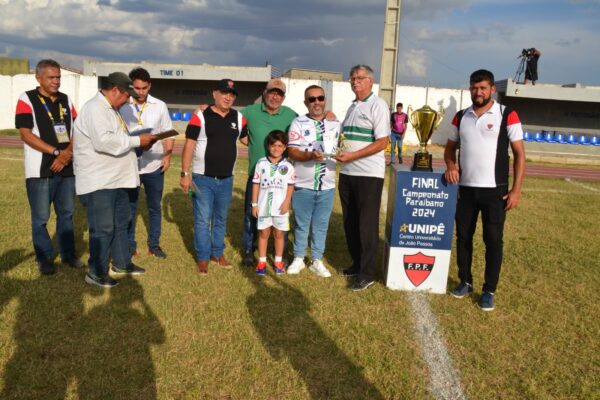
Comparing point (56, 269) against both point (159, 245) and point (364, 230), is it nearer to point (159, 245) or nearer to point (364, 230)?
point (159, 245)

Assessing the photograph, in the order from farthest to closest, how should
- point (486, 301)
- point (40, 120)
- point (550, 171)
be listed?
point (550, 171) < point (40, 120) < point (486, 301)

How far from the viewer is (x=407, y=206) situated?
4551 mm

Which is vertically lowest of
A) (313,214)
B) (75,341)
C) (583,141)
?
(75,341)

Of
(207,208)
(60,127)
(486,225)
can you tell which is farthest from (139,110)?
(486,225)

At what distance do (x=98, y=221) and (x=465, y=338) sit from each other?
3.33m

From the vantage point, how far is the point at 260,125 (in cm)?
498

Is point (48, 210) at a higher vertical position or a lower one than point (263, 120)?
lower

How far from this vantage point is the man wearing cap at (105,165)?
3.97 meters

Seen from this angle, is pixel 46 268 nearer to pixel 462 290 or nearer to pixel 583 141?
pixel 462 290

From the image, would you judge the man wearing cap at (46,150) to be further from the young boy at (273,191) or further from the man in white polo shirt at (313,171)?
the man in white polo shirt at (313,171)

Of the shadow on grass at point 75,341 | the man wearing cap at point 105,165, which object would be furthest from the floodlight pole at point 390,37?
the shadow on grass at point 75,341

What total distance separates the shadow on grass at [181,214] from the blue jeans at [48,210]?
54.5 inches

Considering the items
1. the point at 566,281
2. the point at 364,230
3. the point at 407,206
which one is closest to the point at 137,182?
the point at 364,230

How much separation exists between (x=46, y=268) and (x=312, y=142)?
2.94 m
